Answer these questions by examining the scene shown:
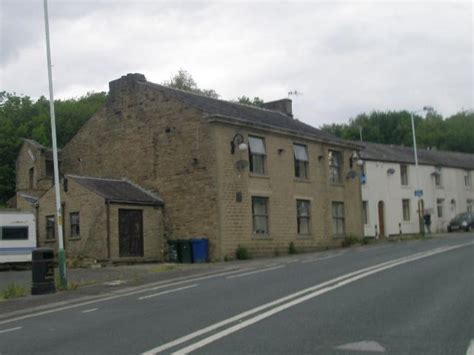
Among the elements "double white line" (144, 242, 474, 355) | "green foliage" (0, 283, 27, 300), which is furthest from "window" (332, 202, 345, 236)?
"green foliage" (0, 283, 27, 300)

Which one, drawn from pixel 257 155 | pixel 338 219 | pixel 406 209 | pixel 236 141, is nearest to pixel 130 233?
pixel 236 141

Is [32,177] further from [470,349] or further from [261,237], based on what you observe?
[470,349]

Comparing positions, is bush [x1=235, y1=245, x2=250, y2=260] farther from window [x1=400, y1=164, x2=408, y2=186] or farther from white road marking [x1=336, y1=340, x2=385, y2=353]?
window [x1=400, y1=164, x2=408, y2=186]

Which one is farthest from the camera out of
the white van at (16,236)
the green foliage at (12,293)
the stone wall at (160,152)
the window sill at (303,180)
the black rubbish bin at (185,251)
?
the window sill at (303,180)

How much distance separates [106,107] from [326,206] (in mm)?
12845

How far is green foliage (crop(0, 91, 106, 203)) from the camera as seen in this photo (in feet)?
170

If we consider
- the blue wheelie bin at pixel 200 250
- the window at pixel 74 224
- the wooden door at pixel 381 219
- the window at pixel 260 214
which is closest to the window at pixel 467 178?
the wooden door at pixel 381 219

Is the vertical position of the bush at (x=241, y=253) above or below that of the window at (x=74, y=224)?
below

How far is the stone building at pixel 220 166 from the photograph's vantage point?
29281mm

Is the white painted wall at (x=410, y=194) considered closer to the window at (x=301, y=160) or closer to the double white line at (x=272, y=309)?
the window at (x=301, y=160)

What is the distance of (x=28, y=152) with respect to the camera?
127 ft

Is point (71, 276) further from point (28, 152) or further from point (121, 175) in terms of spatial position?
point (28, 152)

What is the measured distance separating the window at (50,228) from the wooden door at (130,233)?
4.25 meters

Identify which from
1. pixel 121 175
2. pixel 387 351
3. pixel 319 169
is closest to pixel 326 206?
pixel 319 169
